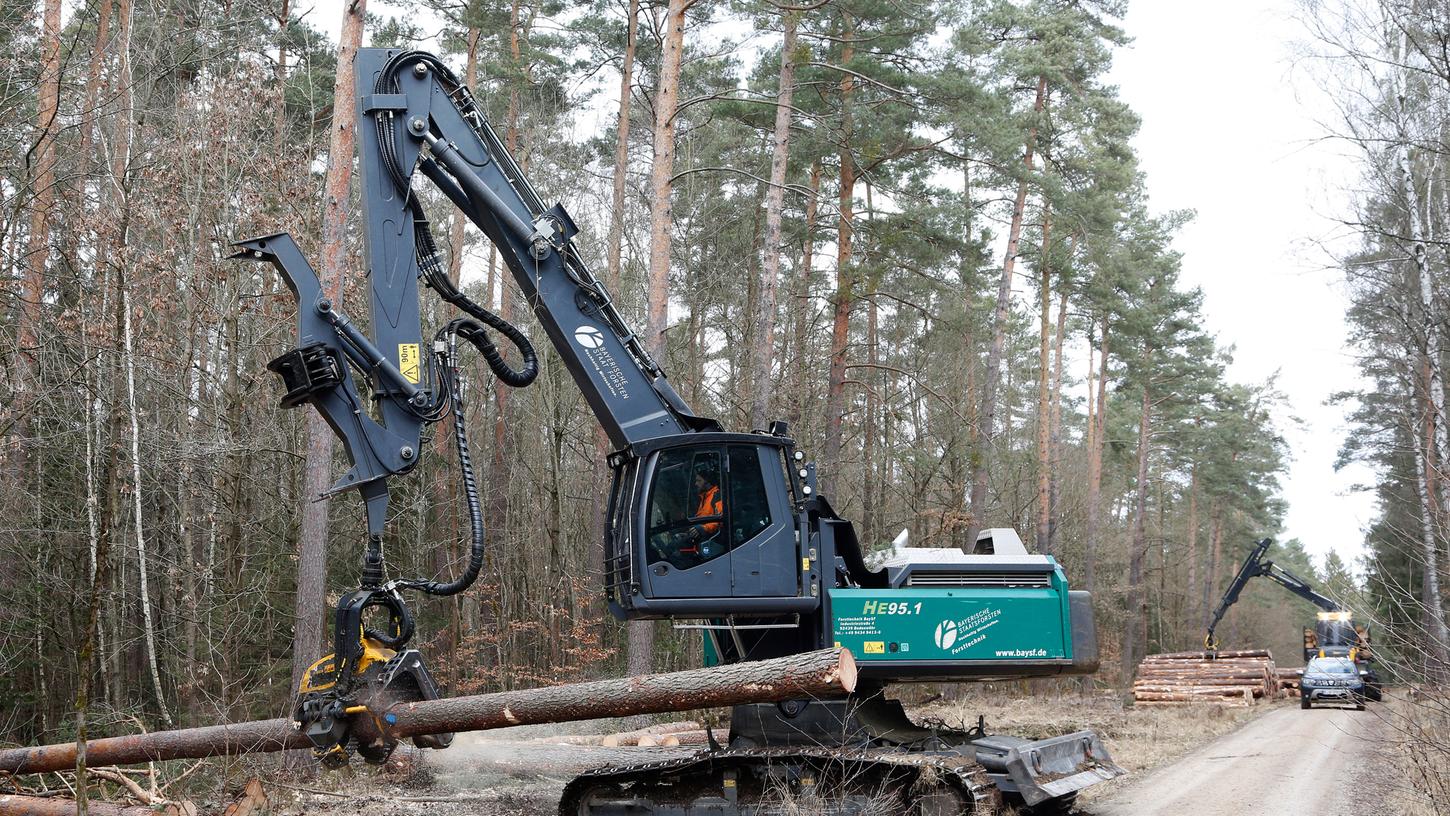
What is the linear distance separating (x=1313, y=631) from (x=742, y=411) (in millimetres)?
16519

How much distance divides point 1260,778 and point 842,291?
32.0ft

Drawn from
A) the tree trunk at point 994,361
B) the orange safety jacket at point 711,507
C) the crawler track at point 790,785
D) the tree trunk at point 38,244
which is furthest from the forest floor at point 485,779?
the tree trunk at point 994,361

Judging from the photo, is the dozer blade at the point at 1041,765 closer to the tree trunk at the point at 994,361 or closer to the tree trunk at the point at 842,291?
the tree trunk at the point at 842,291

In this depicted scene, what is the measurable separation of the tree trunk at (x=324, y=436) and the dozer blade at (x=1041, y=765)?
5.96 metres

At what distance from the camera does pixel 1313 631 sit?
89.8 ft

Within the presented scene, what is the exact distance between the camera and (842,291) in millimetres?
18797

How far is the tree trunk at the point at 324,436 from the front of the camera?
10.4 metres

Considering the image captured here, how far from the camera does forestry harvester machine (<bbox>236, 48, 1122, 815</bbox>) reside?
7.18 m

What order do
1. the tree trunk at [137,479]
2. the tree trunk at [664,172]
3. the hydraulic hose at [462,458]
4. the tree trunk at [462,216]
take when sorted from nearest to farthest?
the hydraulic hose at [462,458], the tree trunk at [137,479], the tree trunk at [664,172], the tree trunk at [462,216]

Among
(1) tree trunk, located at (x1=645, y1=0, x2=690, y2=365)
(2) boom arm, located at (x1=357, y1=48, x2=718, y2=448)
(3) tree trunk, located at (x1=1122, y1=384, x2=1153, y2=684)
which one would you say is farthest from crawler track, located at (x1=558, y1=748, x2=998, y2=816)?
(3) tree trunk, located at (x1=1122, y1=384, x2=1153, y2=684)

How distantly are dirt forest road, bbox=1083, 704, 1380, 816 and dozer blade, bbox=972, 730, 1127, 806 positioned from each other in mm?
987

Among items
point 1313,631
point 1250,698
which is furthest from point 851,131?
point 1313,631

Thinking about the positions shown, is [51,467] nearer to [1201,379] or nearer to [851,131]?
[851,131]

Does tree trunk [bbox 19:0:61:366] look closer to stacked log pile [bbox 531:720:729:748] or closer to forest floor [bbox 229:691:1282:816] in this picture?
forest floor [bbox 229:691:1282:816]
